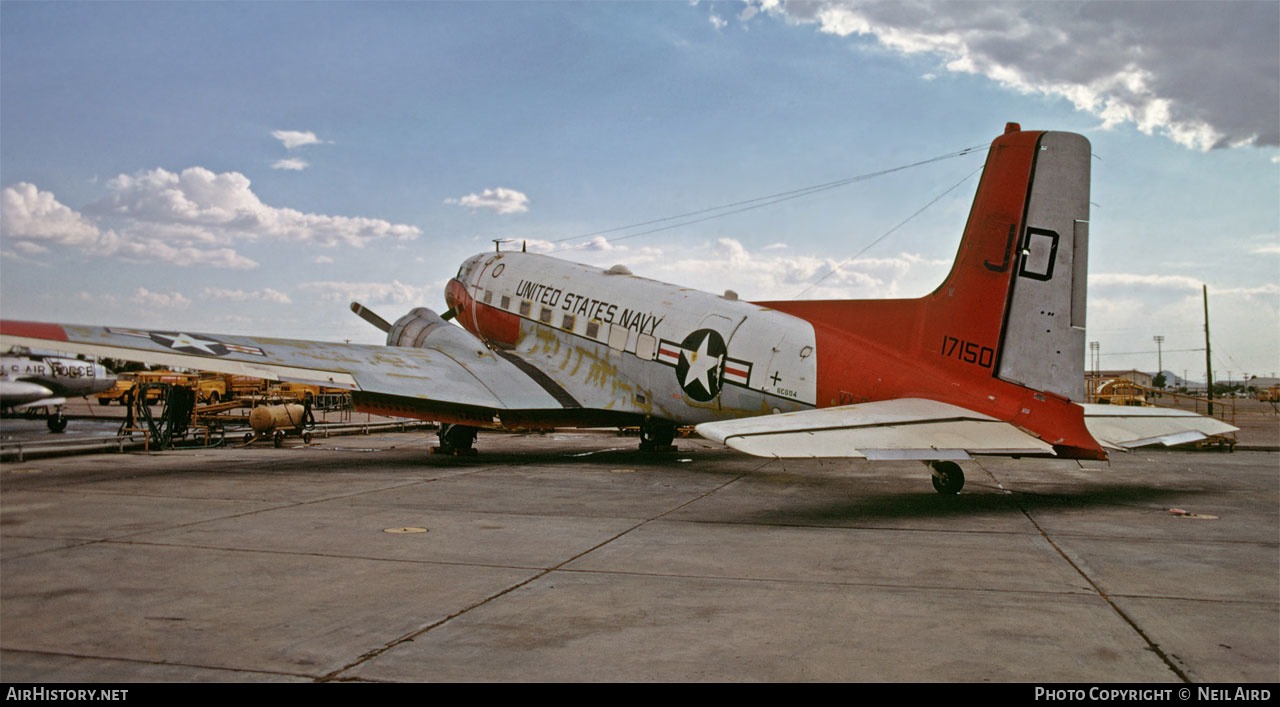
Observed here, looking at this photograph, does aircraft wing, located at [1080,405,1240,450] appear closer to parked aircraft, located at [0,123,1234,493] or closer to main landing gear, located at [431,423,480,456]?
parked aircraft, located at [0,123,1234,493]

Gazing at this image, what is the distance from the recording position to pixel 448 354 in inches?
821

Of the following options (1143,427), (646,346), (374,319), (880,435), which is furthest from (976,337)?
(374,319)

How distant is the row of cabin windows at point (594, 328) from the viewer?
1805cm

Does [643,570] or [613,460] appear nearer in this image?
[643,570]

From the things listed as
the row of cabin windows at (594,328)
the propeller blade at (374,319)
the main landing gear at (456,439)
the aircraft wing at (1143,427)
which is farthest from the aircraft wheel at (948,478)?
the propeller blade at (374,319)

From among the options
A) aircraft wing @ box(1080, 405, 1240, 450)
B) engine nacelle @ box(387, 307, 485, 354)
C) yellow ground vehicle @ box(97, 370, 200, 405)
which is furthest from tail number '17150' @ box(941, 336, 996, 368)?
engine nacelle @ box(387, 307, 485, 354)

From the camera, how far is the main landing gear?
20.3 meters

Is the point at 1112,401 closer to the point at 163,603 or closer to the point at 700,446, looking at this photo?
the point at 700,446

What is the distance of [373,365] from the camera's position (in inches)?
709

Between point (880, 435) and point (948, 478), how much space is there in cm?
314

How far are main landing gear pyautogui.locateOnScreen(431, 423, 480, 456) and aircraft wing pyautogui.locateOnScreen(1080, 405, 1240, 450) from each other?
13459 mm

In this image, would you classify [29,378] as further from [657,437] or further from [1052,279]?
[657,437]

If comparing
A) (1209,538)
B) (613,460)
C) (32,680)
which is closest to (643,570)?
(32,680)
